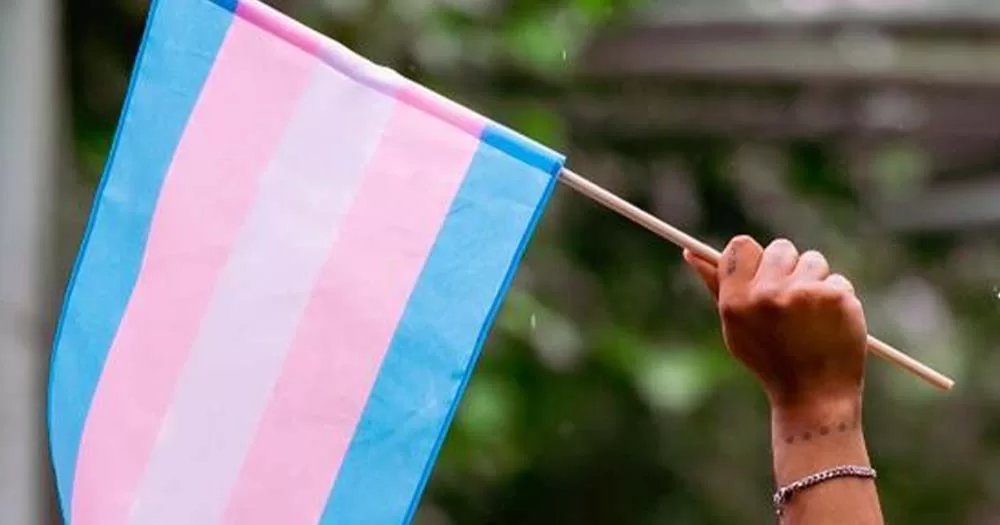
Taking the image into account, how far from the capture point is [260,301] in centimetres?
175

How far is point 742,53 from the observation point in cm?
516

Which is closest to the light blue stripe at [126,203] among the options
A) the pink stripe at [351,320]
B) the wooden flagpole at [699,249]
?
the pink stripe at [351,320]

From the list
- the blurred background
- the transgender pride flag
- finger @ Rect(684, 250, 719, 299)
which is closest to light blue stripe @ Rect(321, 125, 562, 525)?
the transgender pride flag

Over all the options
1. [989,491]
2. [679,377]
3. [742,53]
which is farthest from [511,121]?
[989,491]

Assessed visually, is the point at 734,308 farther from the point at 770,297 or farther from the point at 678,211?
the point at 678,211

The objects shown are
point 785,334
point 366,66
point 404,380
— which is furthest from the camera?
point 366,66

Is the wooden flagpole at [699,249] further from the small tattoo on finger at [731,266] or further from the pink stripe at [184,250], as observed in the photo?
the pink stripe at [184,250]

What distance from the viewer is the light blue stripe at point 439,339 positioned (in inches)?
66.3

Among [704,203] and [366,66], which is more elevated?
[704,203]

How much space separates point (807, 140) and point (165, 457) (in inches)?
150

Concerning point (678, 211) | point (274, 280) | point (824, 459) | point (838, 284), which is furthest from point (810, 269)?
point (678, 211)

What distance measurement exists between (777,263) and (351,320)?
32cm

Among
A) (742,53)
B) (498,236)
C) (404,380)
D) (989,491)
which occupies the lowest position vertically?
(404,380)

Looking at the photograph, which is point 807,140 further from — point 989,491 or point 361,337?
point 361,337
